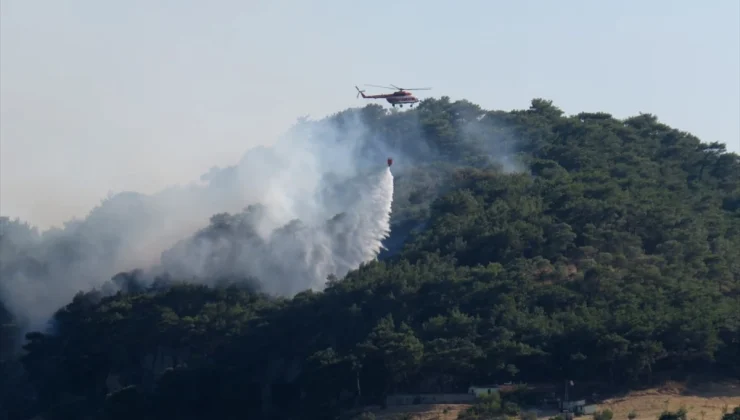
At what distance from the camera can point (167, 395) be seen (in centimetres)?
8644

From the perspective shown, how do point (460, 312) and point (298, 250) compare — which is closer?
point (460, 312)

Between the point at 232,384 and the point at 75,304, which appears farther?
the point at 75,304

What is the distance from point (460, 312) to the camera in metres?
87.4

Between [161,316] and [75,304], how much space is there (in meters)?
9.73

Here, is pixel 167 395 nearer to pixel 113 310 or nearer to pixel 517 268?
pixel 113 310

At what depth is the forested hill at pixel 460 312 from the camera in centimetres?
8106

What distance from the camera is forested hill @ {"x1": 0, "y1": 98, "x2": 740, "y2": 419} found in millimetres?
81062

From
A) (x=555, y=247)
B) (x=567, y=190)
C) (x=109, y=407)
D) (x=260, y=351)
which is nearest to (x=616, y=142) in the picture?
(x=567, y=190)

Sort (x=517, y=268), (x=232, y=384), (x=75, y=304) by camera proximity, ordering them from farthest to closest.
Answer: (x=75, y=304) < (x=517, y=268) < (x=232, y=384)

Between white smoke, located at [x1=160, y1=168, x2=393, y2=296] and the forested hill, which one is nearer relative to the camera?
the forested hill

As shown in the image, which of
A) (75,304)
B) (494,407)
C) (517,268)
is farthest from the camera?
(75,304)

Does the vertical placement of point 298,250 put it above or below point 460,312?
above

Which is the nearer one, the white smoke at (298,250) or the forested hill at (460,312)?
the forested hill at (460,312)

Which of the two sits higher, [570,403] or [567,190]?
[567,190]
